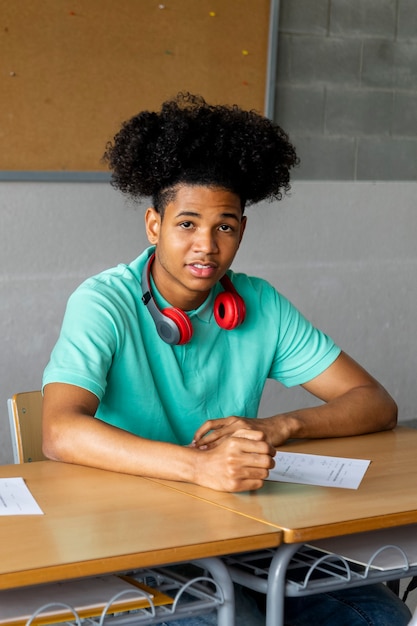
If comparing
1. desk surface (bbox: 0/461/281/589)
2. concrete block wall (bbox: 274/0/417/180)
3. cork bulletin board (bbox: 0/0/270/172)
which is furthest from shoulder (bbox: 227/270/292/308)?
concrete block wall (bbox: 274/0/417/180)

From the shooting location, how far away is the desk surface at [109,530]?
4.45ft

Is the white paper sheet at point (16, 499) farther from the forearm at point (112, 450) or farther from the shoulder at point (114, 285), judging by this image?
the shoulder at point (114, 285)

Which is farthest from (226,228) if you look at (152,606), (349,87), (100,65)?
(349,87)

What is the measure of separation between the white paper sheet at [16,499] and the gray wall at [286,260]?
1.90m

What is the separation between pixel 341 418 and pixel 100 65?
6.44 ft

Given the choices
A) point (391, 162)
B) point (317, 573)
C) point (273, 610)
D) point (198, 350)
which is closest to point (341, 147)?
point (391, 162)

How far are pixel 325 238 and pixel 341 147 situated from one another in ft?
1.29

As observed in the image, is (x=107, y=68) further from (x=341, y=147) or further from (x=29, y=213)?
(x=341, y=147)

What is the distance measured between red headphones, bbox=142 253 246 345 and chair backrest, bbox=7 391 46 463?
1.07ft

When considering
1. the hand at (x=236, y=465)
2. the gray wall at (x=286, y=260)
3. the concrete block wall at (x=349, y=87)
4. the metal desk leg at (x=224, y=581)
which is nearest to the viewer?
the metal desk leg at (x=224, y=581)

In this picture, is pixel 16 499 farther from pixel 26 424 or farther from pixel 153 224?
pixel 153 224

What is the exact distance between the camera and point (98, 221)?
12.4 feet

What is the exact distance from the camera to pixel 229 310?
2.15 meters

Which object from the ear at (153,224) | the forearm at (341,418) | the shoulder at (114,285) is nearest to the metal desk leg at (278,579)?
the forearm at (341,418)
